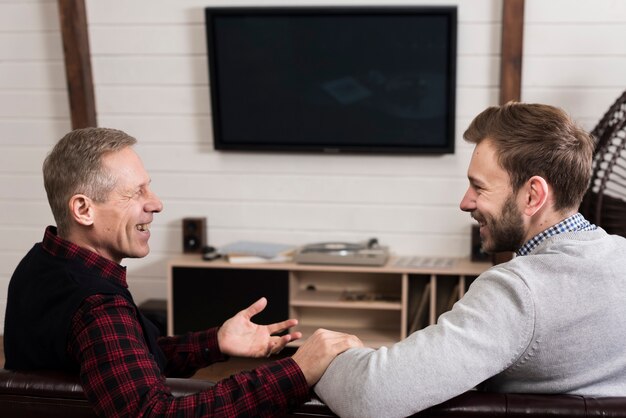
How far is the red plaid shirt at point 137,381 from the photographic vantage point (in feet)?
4.58

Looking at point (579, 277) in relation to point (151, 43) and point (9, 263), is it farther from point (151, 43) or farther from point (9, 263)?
point (9, 263)

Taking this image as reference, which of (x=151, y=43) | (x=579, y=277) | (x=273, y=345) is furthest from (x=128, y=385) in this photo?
(x=151, y=43)

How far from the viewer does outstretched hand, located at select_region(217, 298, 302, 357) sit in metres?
1.94

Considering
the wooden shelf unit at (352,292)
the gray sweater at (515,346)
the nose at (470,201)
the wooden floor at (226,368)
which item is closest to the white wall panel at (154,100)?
the wooden shelf unit at (352,292)

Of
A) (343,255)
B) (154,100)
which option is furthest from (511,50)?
(154,100)

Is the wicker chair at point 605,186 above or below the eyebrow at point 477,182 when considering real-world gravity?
below

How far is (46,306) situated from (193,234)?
2800mm

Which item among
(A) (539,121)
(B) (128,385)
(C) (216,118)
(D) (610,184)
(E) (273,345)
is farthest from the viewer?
(C) (216,118)

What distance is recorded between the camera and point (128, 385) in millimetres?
1409

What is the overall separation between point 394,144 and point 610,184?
1.12m

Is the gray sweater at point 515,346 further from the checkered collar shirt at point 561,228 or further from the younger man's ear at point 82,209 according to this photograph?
the younger man's ear at point 82,209

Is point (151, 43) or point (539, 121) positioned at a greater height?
point (151, 43)

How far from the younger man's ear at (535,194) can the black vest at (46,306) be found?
34.1 inches

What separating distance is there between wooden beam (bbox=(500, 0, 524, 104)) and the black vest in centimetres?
270
